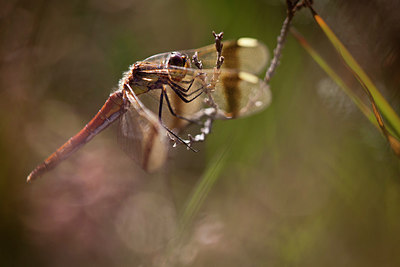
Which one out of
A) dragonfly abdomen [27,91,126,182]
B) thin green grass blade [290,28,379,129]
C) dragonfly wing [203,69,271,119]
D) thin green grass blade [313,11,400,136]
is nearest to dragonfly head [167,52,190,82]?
dragonfly wing [203,69,271,119]

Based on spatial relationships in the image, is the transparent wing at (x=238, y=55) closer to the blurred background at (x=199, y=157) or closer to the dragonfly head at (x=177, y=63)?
the dragonfly head at (x=177, y=63)

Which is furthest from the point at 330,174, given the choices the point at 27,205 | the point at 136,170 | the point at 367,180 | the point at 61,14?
the point at 61,14

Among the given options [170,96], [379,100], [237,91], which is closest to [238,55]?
[237,91]

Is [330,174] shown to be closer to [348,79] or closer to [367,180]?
[367,180]

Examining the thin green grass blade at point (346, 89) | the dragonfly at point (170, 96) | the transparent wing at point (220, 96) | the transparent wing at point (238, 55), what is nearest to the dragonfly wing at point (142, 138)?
the dragonfly at point (170, 96)

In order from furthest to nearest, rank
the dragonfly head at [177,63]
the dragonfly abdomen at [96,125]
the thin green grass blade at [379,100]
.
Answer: the dragonfly abdomen at [96,125]
the dragonfly head at [177,63]
the thin green grass blade at [379,100]

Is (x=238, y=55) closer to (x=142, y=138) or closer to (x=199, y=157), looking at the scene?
(x=142, y=138)

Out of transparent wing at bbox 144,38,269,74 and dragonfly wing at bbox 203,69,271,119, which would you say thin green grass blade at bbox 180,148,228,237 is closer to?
dragonfly wing at bbox 203,69,271,119

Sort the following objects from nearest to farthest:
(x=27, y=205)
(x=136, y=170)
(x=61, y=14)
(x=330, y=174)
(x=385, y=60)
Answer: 1. (x=385, y=60)
2. (x=330, y=174)
3. (x=27, y=205)
4. (x=136, y=170)
5. (x=61, y=14)
